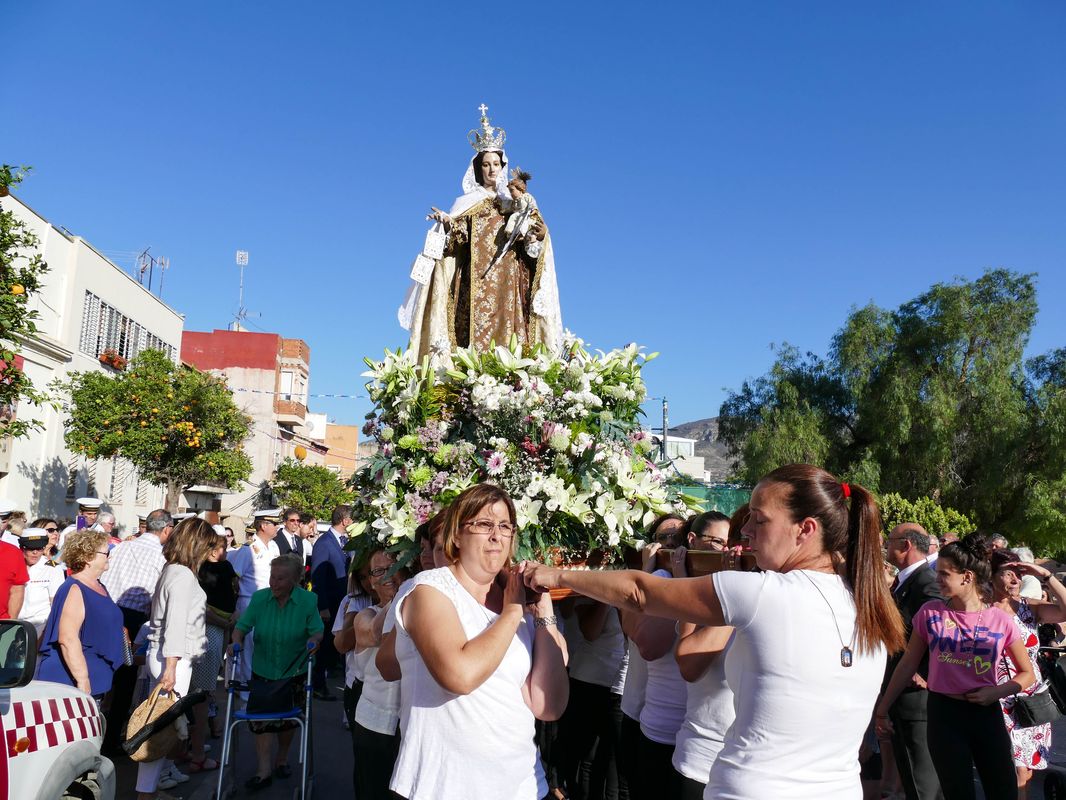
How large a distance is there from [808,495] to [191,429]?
866 inches

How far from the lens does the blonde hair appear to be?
5680mm

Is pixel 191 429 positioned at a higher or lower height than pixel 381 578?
higher

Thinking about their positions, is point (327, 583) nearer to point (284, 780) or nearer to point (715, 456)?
point (284, 780)

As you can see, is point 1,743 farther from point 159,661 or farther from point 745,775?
point 159,661

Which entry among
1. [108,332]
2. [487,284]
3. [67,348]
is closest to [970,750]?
[487,284]

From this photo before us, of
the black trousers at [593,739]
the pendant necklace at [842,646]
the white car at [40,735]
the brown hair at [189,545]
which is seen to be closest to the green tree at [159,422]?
the brown hair at [189,545]

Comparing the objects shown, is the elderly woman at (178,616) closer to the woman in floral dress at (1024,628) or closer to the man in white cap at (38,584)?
the man in white cap at (38,584)

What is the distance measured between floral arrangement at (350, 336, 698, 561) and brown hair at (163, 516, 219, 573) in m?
2.43

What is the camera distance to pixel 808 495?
2.38 meters

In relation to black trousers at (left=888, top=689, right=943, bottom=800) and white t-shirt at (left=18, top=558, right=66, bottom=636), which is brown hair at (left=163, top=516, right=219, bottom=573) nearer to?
white t-shirt at (left=18, top=558, right=66, bottom=636)

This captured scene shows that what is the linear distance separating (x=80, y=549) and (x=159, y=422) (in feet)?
57.2

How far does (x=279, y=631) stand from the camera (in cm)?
621

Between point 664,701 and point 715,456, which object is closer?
point 664,701

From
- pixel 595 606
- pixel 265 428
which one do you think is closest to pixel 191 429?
pixel 595 606
